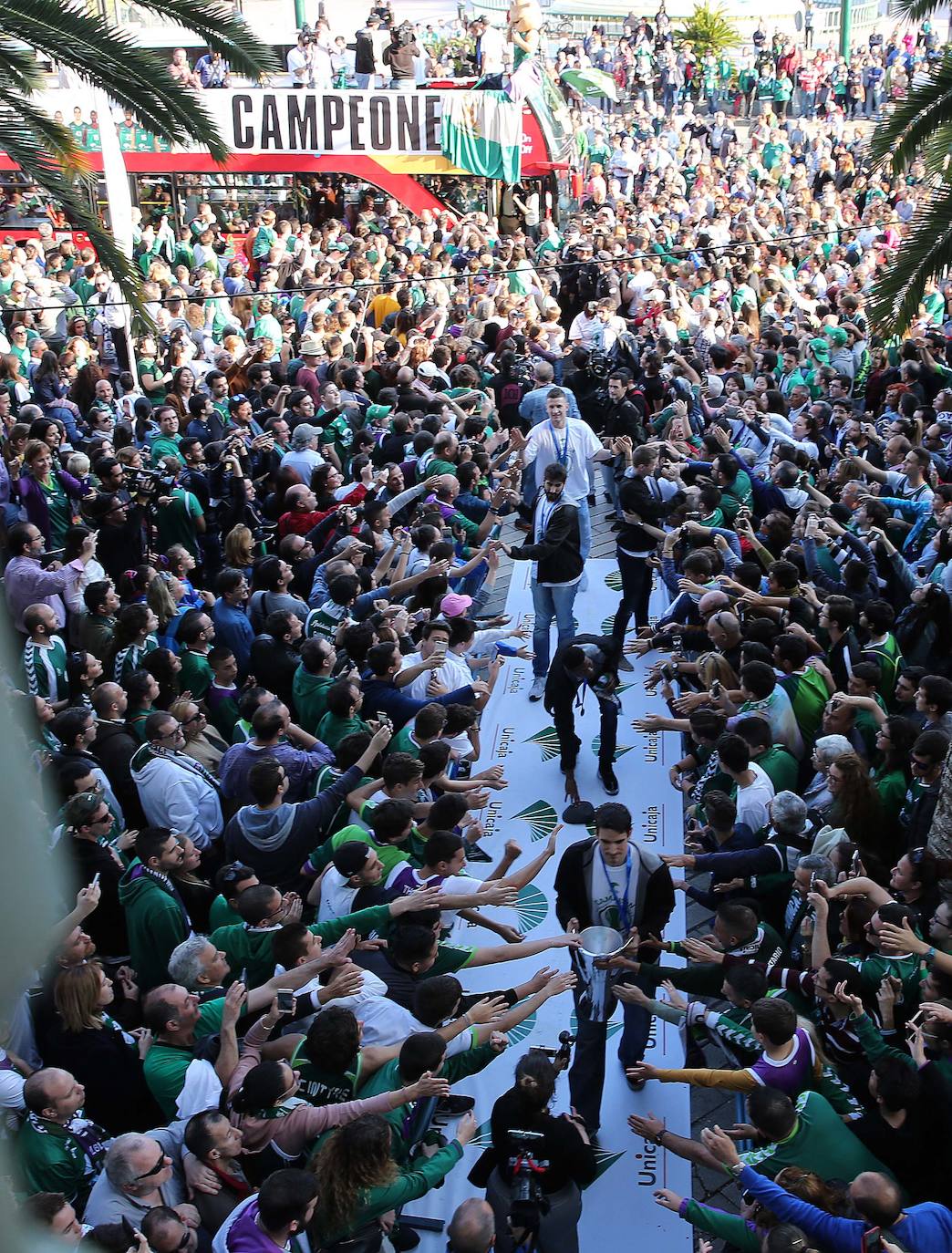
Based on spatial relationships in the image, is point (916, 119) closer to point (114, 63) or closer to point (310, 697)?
point (114, 63)

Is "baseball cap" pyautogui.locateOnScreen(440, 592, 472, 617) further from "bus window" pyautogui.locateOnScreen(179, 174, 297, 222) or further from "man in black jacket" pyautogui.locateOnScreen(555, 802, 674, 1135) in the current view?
"bus window" pyautogui.locateOnScreen(179, 174, 297, 222)

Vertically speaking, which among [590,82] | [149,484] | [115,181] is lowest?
[149,484]

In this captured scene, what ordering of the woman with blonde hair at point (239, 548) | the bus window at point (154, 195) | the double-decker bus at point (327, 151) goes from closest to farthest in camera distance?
the woman with blonde hair at point (239, 548) < the double-decker bus at point (327, 151) < the bus window at point (154, 195)

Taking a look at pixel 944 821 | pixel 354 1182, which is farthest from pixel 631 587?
pixel 354 1182

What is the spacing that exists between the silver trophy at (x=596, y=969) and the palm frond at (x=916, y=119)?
190 inches

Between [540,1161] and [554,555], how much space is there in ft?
15.3

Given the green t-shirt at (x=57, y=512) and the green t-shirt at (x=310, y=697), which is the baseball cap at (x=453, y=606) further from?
the green t-shirt at (x=57, y=512)

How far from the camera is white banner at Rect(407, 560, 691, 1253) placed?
5078 millimetres

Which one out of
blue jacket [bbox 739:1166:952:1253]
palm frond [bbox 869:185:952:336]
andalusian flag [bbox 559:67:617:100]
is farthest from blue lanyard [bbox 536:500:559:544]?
andalusian flag [bbox 559:67:617:100]

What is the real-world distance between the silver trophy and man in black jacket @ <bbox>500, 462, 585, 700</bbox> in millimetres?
3390

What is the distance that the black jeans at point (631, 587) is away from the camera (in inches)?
353

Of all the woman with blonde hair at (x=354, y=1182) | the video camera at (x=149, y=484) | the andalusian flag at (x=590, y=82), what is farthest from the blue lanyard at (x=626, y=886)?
the andalusian flag at (x=590, y=82)

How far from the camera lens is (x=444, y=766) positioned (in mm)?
6191

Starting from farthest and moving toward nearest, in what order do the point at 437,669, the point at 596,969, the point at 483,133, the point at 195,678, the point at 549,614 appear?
the point at 483,133, the point at 549,614, the point at 437,669, the point at 195,678, the point at 596,969
